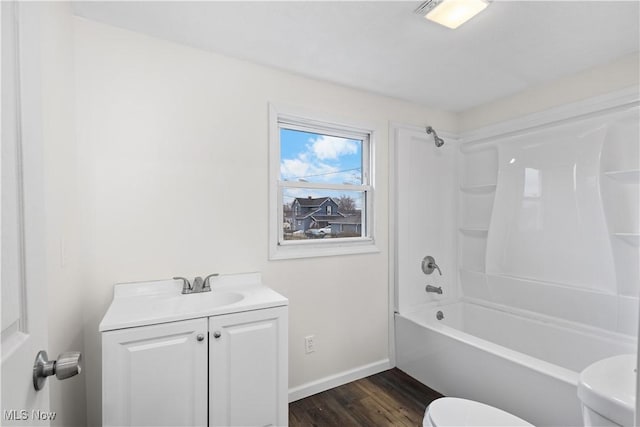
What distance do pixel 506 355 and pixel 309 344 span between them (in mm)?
1265

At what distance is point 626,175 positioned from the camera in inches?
79.5

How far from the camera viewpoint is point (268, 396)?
61.1 inches

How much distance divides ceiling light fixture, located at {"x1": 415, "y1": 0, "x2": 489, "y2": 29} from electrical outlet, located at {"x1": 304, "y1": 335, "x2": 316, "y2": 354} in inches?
83.8

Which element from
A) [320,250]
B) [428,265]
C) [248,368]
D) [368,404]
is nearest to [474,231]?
[428,265]

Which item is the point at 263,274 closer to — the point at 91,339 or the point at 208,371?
the point at 208,371

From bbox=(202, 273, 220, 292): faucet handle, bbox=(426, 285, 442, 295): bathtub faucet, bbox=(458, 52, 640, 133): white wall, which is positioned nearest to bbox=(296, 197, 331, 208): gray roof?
bbox=(202, 273, 220, 292): faucet handle

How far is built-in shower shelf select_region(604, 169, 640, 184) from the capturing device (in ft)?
6.46

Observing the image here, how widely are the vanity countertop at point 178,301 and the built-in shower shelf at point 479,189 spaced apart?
7.21 feet

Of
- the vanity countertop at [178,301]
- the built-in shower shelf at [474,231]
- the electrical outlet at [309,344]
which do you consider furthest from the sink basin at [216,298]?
the built-in shower shelf at [474,231]

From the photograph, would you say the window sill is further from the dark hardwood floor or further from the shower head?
the shower head

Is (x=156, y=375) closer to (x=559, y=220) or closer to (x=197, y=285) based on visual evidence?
(x=197, y=285)

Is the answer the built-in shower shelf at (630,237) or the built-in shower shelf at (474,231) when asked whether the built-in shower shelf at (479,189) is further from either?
the built-in shower shelf at (630,237)

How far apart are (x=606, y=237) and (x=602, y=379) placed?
136 cm

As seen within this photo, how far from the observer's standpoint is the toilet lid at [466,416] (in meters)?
1.37
